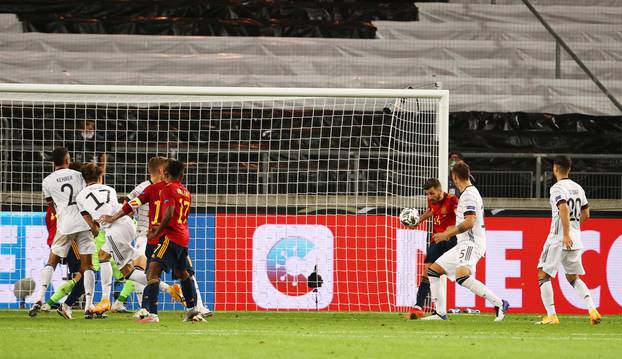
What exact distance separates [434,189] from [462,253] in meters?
0.76

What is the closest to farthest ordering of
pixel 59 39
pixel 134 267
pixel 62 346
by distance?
1. pixel 62 346
2. pixel 134 267
3. pixel 59 39

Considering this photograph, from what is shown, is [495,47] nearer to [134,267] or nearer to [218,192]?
[218,192]

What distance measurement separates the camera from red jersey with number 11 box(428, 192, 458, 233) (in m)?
13.5

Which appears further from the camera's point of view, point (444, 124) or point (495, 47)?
point (495, 47)

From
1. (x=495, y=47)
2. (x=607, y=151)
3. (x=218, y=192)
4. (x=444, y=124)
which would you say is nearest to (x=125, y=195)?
(x=218, y=192)

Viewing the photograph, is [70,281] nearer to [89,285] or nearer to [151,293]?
[89,285]

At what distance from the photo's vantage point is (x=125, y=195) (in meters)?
16.2

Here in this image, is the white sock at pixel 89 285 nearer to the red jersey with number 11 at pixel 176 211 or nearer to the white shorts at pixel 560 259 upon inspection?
the red jersey with number 11 at pixel 176 211

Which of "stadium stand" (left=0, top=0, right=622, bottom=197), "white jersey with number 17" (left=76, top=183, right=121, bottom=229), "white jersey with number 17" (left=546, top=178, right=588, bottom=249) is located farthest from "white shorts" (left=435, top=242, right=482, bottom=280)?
"stadium stand" (left=0, top=0, right=622, bottom=197)

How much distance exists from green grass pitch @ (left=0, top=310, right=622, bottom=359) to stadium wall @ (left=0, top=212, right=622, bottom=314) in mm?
1760

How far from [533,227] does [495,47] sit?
827 cm

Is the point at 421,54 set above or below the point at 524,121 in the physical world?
above

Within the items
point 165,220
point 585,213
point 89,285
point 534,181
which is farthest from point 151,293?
point 534,181

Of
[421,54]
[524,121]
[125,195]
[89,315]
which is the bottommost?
[89,315]
